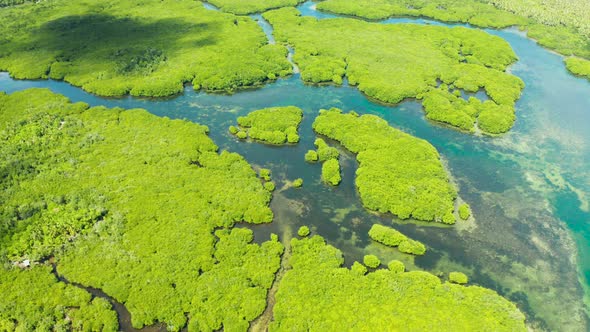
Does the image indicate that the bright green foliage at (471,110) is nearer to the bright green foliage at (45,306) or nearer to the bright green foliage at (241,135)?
the bright green foliage at (241,135)

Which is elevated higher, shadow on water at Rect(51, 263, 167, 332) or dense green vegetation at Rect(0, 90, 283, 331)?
dense green vegetation at Rect(0, 90, 283, 331)

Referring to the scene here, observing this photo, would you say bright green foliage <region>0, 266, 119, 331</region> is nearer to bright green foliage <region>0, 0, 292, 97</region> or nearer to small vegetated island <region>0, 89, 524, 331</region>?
small vegetated island <region>0, 89, 524, 331</region>

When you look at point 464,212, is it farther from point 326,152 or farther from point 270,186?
point 270,186

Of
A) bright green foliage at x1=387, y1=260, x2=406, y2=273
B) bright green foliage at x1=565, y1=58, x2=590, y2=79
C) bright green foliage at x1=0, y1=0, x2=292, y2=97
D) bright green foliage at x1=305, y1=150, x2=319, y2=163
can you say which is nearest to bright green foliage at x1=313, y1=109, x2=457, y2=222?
bright green foliage at x1=305, y1=150, x2=319, y2=163

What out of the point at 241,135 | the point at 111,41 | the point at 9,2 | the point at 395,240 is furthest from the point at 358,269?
the point at 9,2

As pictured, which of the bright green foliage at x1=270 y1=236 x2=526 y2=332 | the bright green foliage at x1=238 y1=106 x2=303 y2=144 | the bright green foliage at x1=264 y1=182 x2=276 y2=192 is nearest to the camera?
the bright green foliage at x1=270 y1=236 x2=526 y2=332

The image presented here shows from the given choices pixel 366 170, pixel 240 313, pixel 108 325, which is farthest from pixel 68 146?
pixel 366 170

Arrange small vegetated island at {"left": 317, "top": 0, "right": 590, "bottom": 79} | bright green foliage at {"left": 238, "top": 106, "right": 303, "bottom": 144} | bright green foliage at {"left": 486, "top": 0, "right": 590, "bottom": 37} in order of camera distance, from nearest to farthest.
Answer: bright green foliage at {"left": 238, "top": 106, "right": 303, "bottom": 144} → small vegetated island at {"left": 317, "top": 0, "right": 590, "bottom": 79} → bright green foliage at {"left": 486, "top": 0, "right": 590, "bottom": 37}

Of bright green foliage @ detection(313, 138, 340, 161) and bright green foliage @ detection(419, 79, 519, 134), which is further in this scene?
bright green foliage @ detection(419, 79, 519, 134)
